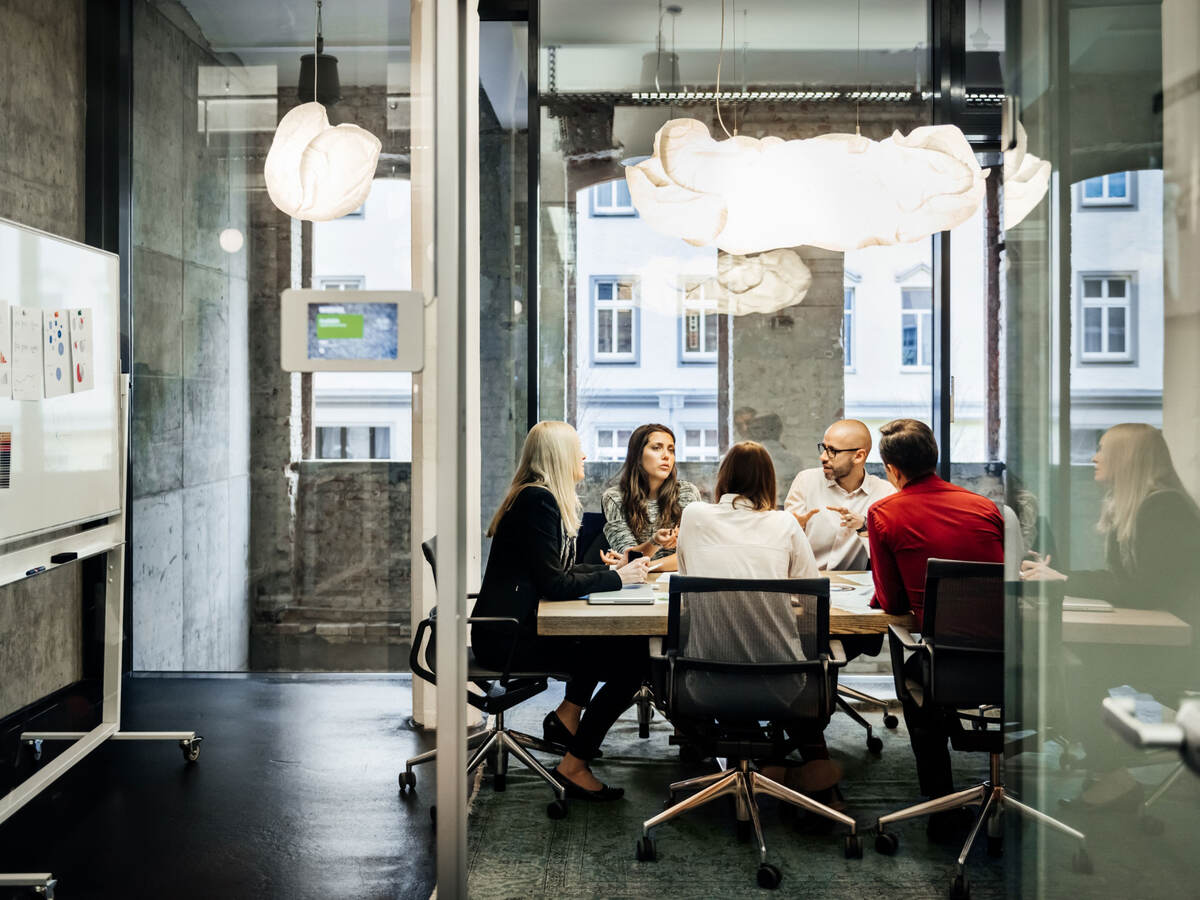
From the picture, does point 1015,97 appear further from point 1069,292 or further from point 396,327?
point 396,327

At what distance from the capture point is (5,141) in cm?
370

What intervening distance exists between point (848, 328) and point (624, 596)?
7.67 feet

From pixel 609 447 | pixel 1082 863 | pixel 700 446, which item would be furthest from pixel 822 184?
pixel 1082 863

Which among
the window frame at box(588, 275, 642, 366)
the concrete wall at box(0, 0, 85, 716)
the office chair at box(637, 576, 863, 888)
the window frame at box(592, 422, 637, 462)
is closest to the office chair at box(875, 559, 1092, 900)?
the office chair at box(637, 576, 863, 888)

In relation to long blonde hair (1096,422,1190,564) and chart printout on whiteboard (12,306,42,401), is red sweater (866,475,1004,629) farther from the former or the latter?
chart printout on whiteboard (12,306,42,401)

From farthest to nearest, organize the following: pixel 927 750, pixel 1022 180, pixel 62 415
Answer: pixel 62 415 → pixel 927 750 → pixel 1022 180

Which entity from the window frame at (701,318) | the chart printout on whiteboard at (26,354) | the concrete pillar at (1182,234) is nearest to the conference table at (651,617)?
the window frame at (701,318)

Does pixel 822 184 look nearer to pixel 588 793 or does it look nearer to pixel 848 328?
pixel 848 328

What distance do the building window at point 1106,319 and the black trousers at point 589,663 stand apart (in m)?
2.17

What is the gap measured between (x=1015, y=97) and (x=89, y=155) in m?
4.11

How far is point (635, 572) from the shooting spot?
11.9ft

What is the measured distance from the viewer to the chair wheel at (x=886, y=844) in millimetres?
2980

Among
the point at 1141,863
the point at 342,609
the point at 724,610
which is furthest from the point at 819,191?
the point at 342,609

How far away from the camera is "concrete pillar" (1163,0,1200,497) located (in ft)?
4.27
